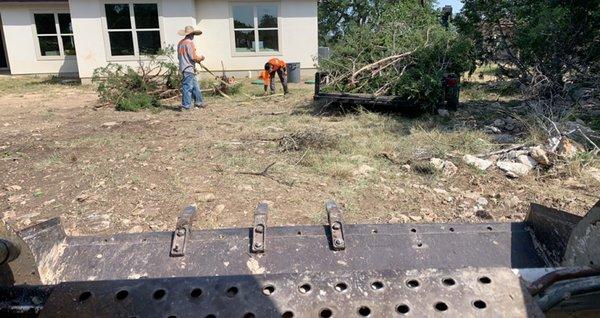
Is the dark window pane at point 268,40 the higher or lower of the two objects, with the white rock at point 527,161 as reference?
higher

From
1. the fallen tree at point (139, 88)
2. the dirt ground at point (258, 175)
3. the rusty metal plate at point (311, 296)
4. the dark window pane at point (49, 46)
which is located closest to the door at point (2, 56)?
the dark window pane at point (49, 46)

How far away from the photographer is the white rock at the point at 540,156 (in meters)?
4.56

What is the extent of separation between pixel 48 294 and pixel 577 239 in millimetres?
1499

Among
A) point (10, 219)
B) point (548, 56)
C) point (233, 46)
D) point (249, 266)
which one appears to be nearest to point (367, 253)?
point (249, 266)

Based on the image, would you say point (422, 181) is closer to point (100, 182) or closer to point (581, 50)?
point (100, 182)

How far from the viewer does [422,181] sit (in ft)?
14.7

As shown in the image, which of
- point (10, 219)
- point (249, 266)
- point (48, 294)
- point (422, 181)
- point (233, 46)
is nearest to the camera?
point (48, 294)

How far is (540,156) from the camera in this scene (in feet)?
15.0

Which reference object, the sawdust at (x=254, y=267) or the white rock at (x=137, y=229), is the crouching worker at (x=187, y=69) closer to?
the white rock at (x=137, y=229)

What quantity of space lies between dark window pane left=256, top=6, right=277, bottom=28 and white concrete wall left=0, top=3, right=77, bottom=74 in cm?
649

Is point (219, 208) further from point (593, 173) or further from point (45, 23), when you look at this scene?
point (45, 23)

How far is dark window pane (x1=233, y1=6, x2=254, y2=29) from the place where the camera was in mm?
14133

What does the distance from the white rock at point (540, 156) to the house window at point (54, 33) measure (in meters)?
15.3

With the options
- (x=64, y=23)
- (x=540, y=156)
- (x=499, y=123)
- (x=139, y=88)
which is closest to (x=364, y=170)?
(x=540, y=156)
